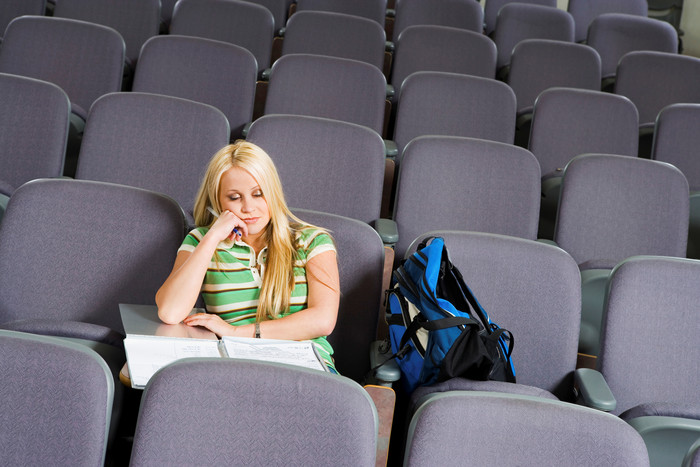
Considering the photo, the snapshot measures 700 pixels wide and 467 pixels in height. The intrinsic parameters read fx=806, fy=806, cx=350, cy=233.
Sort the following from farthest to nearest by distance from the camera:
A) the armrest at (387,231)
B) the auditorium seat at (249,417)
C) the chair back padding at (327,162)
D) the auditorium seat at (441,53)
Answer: the auditorium seat at (441,53)
the chair back padding at (327,162)
the armrest at (387,231)
the auditorium seat at (249,417)

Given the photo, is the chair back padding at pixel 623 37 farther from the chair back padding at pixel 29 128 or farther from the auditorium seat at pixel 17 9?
the chair back padding at pixel 29 128

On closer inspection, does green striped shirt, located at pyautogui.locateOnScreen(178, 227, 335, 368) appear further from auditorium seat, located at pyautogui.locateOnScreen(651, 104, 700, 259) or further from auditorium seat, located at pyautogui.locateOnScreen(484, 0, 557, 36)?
auditorium seat, located at pyautogui.locateOnScreen(484, 0, 557, 36)

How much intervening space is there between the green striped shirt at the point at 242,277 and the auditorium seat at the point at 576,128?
47.8 inches

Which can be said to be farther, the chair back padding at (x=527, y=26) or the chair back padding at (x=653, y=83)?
the chair back padding at (x=527, y=26)

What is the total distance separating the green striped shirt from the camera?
5.05 ft

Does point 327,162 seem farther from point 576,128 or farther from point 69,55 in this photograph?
point 69,55

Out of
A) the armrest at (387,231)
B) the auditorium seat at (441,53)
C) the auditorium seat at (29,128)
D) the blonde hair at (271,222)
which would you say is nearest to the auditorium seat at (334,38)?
the auditorium seat at (441,53)

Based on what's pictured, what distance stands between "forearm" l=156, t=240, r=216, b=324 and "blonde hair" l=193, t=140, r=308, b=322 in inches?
4.6

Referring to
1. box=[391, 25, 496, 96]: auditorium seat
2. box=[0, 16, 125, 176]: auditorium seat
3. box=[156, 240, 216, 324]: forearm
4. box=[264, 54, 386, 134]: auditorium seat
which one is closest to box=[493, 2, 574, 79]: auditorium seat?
box=[391, 25, 496, 96]: auditorium seat

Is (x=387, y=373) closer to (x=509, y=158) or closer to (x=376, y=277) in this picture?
(x=376, y=277)

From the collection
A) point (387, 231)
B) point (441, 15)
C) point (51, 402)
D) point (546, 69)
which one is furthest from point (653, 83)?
point (51, 402)

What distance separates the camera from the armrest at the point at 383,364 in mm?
1399

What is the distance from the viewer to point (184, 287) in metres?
1.43

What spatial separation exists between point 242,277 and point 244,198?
0.15 metres
